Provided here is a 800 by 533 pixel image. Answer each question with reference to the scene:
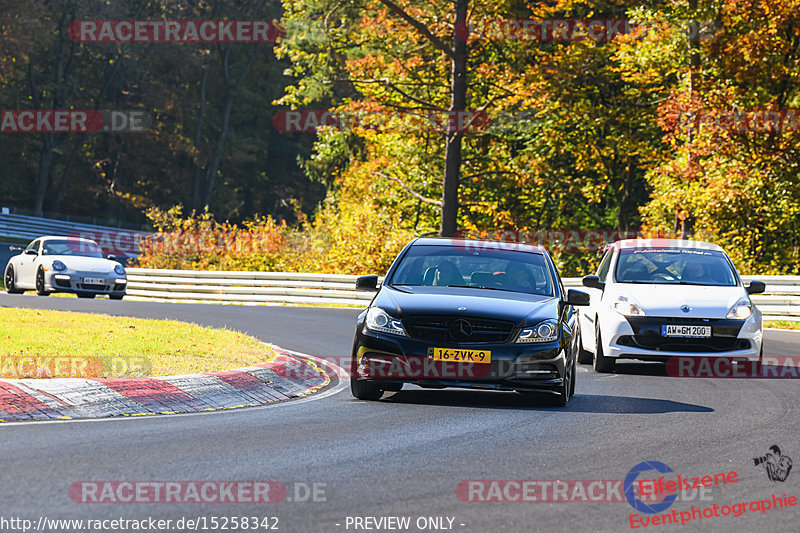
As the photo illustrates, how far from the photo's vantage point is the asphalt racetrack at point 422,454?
6.19 meters

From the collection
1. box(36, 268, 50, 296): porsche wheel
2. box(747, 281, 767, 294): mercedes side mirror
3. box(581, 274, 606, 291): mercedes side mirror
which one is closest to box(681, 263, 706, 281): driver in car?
box(747, 281, 767, 294): mercedes side mirror

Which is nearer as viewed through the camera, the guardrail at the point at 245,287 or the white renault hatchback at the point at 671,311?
the white renault hatchback at the point at 671,311

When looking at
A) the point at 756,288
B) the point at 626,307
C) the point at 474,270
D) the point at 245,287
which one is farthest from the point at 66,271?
the point at 474,270

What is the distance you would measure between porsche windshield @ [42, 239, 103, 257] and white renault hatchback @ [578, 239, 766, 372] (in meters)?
18.1

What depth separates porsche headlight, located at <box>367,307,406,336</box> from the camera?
1109cm

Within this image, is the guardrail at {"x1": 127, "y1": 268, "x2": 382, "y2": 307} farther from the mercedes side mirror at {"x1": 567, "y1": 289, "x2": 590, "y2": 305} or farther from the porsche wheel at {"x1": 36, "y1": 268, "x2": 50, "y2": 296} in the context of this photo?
the mercedes side mirror at {"x1": 567, "y1": 289, "x2": 590, "y2": 305}

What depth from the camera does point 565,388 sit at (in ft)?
37.4

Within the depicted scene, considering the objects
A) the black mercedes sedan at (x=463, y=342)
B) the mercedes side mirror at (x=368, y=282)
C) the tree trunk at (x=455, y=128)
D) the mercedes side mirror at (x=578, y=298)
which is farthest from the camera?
the tree trunk at (x=455, y=128)

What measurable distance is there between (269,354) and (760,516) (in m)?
8.45

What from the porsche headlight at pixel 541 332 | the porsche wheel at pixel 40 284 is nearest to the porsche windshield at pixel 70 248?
the porsche wheel at pixel 40 284

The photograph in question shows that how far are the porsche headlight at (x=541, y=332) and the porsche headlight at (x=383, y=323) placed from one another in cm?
111

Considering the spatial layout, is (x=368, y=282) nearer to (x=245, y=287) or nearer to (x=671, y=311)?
(x=671, y=311)

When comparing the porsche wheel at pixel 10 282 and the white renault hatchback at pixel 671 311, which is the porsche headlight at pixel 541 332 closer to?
the white renault hatchback at pixel 671 311

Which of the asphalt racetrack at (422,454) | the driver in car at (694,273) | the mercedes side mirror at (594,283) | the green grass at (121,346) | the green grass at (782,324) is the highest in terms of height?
the driver in car at (694,273)
